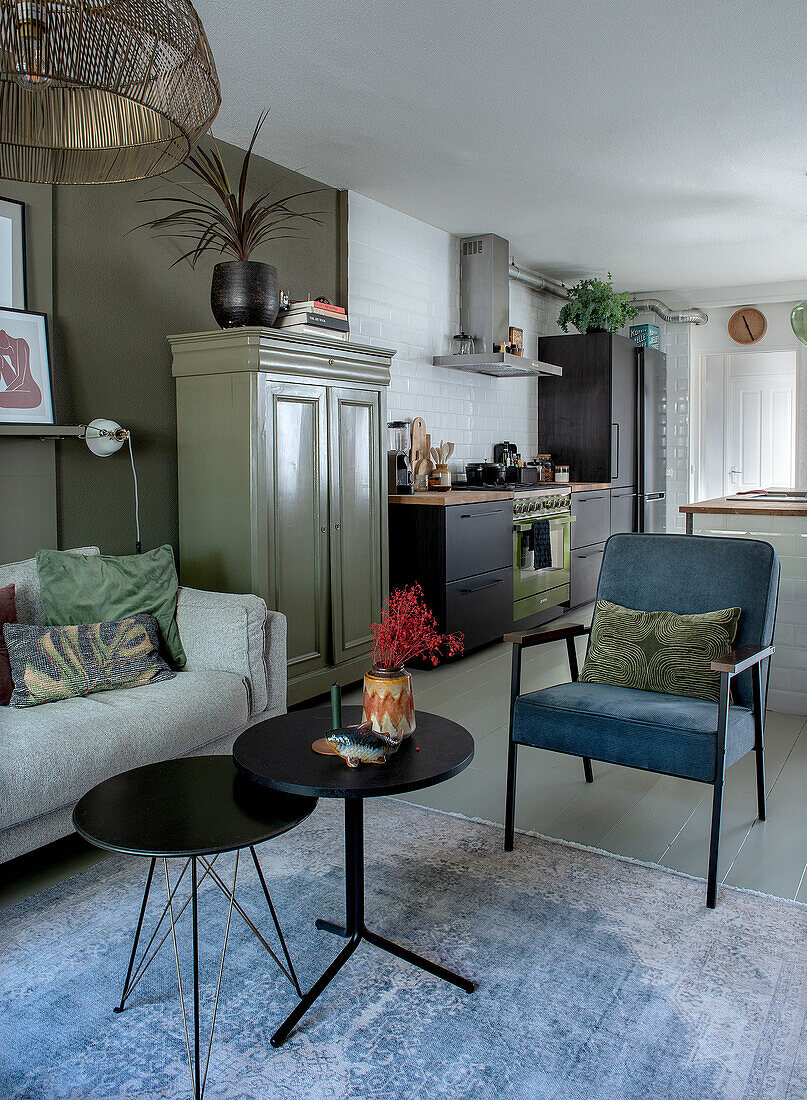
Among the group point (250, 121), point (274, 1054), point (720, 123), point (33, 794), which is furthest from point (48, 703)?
point (720, 123)

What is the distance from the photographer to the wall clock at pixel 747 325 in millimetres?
8281

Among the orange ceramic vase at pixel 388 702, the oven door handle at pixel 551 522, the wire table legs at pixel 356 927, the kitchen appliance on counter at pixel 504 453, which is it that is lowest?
the wire table legs at pixel 356 927

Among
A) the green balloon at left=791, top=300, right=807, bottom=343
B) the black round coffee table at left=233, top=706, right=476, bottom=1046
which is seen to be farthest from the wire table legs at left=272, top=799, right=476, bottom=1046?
the green balloon at left=791, top=300, right=807, bottom=343

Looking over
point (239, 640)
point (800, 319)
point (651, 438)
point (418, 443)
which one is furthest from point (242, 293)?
point (651, 438)

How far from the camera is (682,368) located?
8.65 metres

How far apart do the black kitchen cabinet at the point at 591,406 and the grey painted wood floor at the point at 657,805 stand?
385cm

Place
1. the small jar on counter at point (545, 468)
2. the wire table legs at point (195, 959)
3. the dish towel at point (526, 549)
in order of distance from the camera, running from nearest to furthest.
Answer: the wire table legs at point (195, 959) < the dish towel at point (526, 549) < the small jar on counter at point (545, 468)

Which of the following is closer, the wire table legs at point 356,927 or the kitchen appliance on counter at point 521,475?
the wire table legs at point 356,927

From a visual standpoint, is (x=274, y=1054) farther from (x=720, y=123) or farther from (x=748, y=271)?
(x=748, y=271)

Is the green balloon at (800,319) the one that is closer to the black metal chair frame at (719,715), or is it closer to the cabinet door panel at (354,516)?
the cabinet door panel at (354,516)

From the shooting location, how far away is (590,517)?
22.7 feet

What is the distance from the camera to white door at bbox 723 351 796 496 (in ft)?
27.0

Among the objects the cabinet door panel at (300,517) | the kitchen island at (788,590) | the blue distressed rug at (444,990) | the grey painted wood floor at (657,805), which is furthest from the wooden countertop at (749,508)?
the blue distressed rug at (444,990)

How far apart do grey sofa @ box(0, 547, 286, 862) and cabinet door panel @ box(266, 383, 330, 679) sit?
663mm
